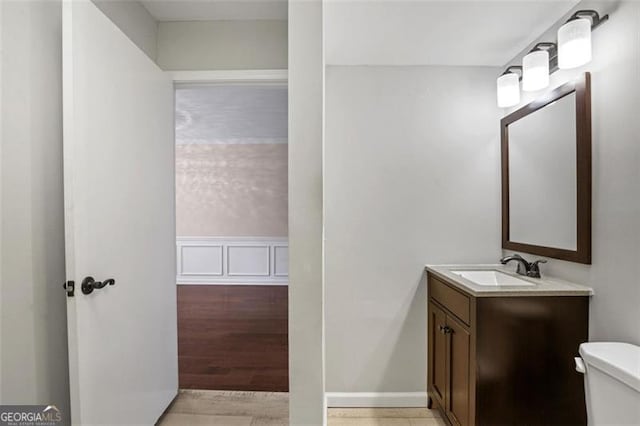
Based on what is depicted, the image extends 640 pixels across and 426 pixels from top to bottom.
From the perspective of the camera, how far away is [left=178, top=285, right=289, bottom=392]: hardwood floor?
2.42 meters

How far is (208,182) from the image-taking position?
557cm

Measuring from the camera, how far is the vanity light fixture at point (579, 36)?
1.45 m

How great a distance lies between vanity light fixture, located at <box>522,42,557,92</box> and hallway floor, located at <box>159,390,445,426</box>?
6.75ft

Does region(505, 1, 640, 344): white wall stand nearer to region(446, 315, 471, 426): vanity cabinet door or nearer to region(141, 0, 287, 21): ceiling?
region(446, 315, 471, 426): vanity cabinet door

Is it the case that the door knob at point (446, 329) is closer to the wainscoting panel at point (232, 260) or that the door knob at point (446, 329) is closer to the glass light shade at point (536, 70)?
the glass light shade at point (536, 70)

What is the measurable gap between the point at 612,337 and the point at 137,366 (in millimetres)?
2217

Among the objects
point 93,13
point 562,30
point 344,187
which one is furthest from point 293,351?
point 562,30

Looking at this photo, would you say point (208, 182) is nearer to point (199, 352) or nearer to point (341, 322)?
point (199, 352)

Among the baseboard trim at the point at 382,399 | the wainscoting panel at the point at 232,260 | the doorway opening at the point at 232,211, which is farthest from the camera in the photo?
the wainscoting panel at the point at 232,260

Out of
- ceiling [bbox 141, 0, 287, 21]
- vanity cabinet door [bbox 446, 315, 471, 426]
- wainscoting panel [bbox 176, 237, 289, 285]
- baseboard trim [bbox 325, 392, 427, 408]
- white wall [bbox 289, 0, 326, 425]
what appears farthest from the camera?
wainscoting panel [bbox 176, 237, 289, 285]

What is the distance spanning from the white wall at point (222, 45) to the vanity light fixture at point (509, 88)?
1348mm

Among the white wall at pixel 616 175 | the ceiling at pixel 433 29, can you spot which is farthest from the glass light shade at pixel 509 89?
the white wall at pixel 616 175

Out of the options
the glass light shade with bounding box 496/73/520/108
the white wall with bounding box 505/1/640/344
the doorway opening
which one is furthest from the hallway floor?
the glass light shade with bounding box 496/73/520/108

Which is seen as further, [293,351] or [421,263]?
[421,263]
